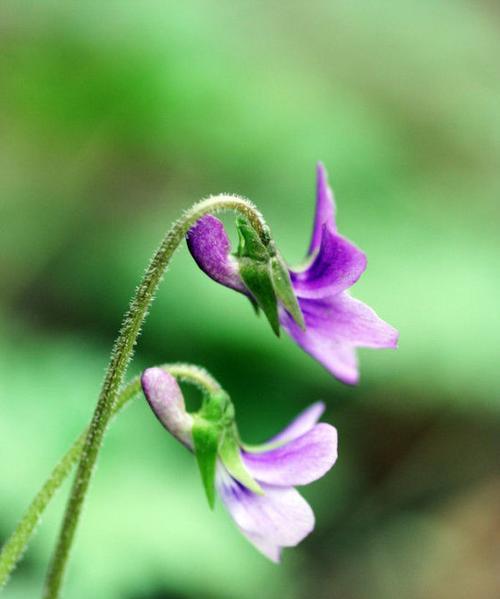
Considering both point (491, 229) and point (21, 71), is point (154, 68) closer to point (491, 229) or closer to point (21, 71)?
point (21, 71)

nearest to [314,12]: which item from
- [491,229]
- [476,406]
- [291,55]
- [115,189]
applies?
[291,55]

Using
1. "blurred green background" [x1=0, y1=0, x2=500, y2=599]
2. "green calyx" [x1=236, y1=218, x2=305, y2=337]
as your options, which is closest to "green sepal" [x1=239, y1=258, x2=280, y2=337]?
"green calyx" [x1=236, y1=218, x2=305, y2=337]

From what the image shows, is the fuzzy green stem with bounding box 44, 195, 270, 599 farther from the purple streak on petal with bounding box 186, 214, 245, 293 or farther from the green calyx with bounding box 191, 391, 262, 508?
the green calyx with bounding box 191, 391, 262, 508

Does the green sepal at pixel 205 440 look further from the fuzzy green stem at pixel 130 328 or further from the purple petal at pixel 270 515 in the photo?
the fuzzy green stem at pixel 130 328

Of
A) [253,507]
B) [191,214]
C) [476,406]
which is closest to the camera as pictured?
[191,214]

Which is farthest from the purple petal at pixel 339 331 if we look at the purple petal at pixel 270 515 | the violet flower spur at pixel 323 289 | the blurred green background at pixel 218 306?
the blurred green background at pixel 218 306

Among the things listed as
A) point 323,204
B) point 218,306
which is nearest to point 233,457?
point 323,204
